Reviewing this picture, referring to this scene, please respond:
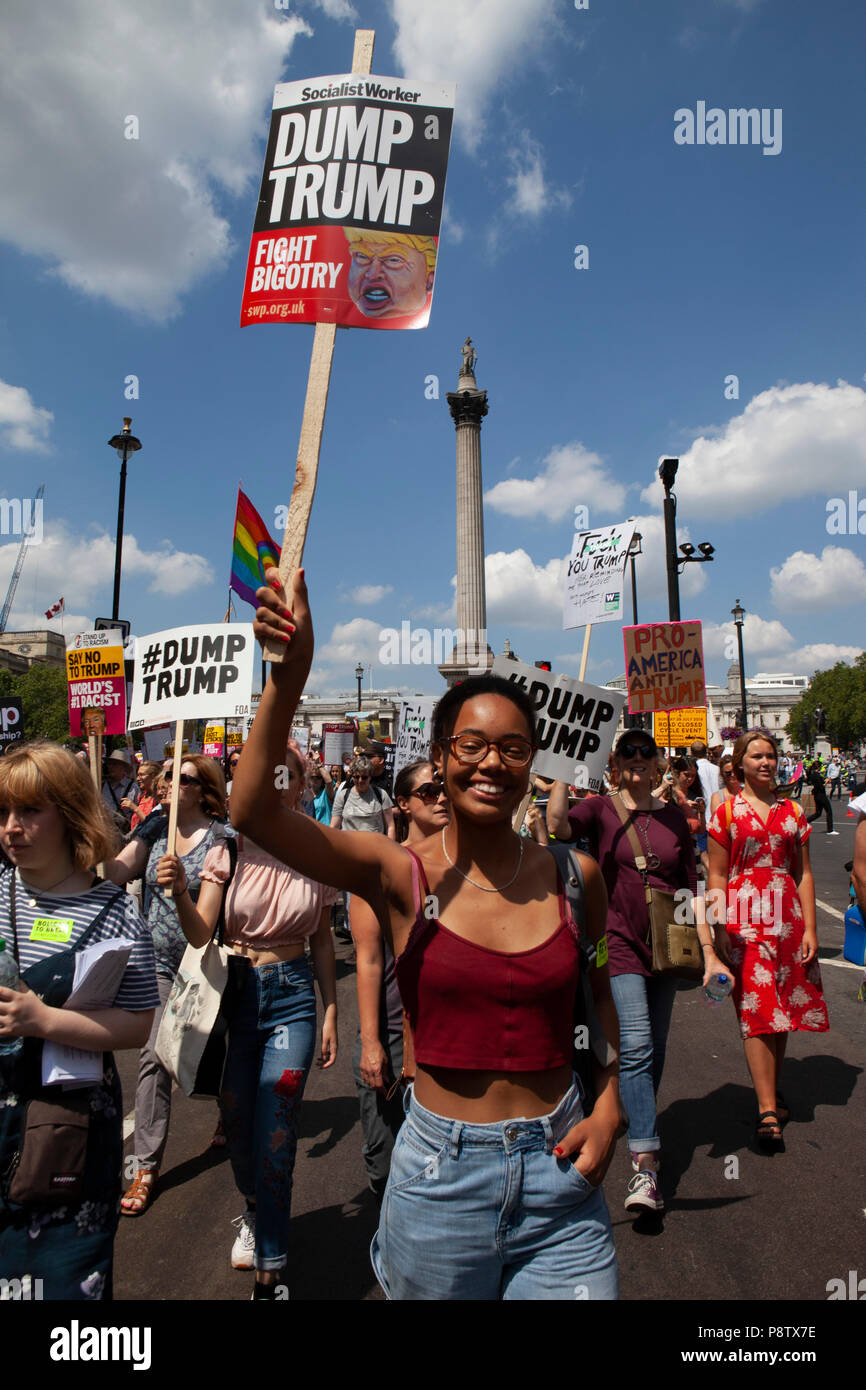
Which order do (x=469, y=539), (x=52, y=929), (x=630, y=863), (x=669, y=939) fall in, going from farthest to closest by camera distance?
(x=469, y=539) < (x=630, y=863) < (x=669, y=939) < (x=52, y=929)

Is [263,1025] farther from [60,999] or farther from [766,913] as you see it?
[766,913]

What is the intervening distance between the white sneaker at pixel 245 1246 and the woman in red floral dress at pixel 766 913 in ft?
8.76

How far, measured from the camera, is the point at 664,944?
4.38 meters

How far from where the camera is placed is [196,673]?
15.8ft

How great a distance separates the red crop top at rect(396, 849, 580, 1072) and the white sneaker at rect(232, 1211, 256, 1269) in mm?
2198

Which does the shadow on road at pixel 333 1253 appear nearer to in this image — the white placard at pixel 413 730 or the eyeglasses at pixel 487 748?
the eyeglasses at pixel 487 748

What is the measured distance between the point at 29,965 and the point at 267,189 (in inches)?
101

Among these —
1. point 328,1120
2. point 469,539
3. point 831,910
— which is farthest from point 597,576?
point 469,539

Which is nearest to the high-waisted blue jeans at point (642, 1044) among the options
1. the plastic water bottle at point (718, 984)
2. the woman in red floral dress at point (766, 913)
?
the plastic water bottle at point (718, 984)

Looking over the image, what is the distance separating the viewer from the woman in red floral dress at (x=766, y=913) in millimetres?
4996

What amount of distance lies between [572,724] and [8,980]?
338cm
